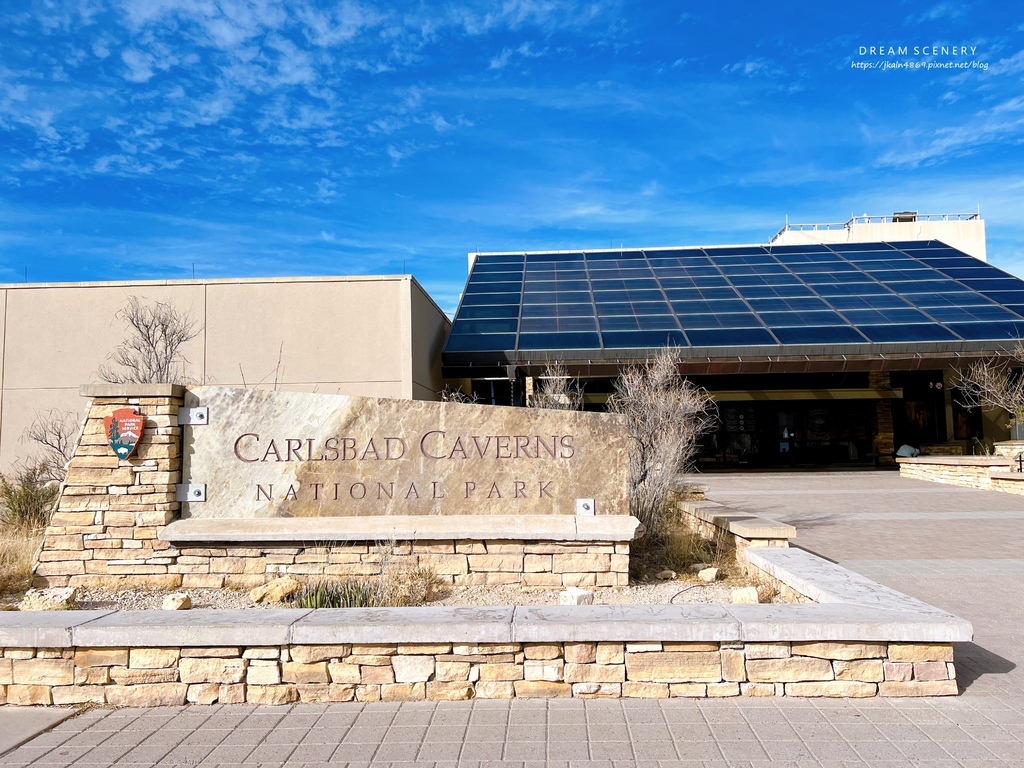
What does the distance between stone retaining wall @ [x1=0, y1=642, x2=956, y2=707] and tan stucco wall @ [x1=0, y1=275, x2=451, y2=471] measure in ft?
40.1

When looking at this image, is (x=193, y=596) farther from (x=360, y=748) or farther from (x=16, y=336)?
(x=16, y=336)

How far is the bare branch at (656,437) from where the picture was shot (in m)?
9.14

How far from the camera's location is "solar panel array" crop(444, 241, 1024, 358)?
62.7 ft

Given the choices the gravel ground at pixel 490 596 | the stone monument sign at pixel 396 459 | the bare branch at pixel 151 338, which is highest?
the bare branch at pixel 151 338

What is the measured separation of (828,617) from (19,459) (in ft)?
56.4

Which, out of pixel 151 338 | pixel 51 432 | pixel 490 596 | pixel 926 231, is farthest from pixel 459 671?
pixel 926 231

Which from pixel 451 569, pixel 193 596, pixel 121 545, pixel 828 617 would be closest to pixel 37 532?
pixel 121 545

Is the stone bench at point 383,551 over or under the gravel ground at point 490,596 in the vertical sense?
over

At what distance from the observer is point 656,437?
36.8ft

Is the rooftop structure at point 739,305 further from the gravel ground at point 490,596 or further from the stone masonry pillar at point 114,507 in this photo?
the stone masonry pillar at point 114,507

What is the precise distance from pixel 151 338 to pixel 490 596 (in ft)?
38.3

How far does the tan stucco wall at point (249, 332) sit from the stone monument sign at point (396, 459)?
935 cm

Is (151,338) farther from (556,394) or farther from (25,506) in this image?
(556,394)

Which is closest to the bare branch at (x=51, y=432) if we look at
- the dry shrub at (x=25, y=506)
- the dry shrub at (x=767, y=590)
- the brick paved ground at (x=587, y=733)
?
the dry shrub at (x=25, y=506)
